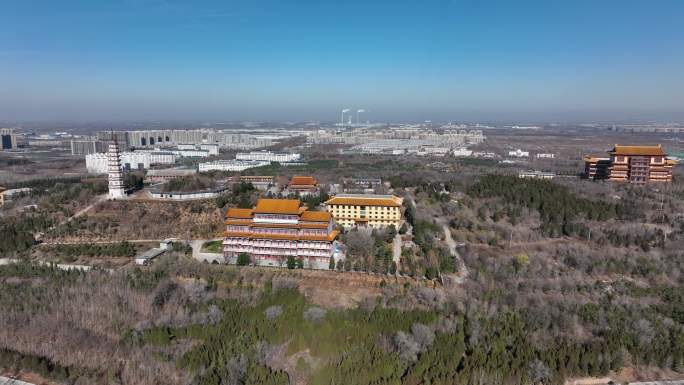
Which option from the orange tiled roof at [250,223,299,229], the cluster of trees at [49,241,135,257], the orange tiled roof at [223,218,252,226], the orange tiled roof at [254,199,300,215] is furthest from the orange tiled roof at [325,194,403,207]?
the cluster of trees at [49,241,135,257]

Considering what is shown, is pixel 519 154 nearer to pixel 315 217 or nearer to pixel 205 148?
pixel 205 148

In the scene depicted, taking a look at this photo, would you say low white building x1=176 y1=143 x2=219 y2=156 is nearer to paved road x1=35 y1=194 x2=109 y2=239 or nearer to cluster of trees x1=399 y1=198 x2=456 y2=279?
paved road x1=35 y1=194 x2=109 y2=239

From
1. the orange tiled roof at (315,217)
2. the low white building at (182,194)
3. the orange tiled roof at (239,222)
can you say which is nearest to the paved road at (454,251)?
the orange tiled roof at (315,217)

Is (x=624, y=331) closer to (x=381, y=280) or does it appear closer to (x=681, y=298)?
(x=681, y=298)

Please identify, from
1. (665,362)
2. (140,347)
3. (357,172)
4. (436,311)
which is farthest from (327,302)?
(357,172)

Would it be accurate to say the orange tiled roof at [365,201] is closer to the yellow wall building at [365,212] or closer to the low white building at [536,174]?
the yellow wall building at [365,212]

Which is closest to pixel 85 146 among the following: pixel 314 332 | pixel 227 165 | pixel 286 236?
pixel 227 165
